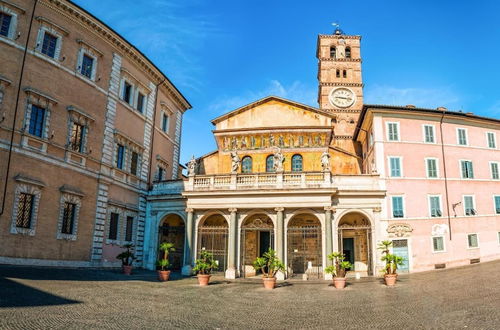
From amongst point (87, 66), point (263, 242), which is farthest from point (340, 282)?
point (87, 66)

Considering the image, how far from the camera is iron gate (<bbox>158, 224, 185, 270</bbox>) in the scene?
2922 centimetres

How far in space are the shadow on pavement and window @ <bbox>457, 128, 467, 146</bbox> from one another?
1082 inches

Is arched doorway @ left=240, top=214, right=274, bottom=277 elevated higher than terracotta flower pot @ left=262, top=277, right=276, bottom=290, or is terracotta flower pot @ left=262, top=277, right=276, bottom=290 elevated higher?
arched doorway @ left=240, top=214, right=274, bottom=277

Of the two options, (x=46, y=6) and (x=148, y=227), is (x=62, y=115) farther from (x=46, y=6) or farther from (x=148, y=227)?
(x=148, y=227)

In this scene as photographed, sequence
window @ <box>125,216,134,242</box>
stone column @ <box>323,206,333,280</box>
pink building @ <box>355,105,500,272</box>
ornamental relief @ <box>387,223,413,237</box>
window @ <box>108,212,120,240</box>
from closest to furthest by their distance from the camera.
A: stone column @ <box>323,206,333,280</box> → window @ <box>108,212,120,240</box> → ornamental relief @ <box>387,223,413,237</box> → pink building @ <box>355,105,500,272</box> → window @ <box>125,216,134,242</box>

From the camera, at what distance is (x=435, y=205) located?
27219mm

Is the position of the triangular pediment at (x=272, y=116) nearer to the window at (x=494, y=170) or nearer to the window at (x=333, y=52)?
the window at (x=494, y=170)

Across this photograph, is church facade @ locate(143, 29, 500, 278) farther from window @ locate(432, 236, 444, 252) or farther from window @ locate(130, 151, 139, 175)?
window @ locate(130, 151, 139, 175)

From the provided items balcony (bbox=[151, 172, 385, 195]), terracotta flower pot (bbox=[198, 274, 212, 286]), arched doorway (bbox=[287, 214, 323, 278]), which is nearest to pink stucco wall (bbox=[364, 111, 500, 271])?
balcony (bbox=[151, 172, 385, 195])

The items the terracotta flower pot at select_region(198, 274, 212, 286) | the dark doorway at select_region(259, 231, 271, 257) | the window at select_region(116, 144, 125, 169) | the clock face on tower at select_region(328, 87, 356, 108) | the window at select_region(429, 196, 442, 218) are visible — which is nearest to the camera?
the terracotta flower pot at select_region(198, 274, 212, 286)

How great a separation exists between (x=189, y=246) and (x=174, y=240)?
187 inches

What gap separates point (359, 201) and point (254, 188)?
7021 millimetres

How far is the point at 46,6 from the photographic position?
21453 millimetres

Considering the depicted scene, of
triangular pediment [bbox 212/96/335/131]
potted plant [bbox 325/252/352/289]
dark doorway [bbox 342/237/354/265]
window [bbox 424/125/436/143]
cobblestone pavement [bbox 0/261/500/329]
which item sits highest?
triangular pediment [bbox 212/96/335/131]
